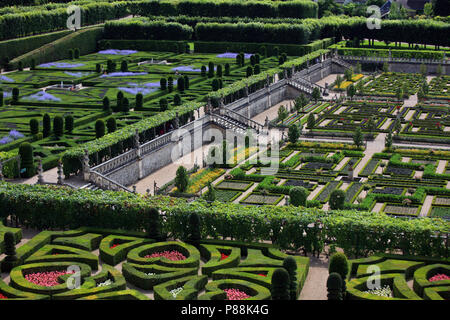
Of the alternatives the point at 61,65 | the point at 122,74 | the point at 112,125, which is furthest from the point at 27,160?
the point at 61,65

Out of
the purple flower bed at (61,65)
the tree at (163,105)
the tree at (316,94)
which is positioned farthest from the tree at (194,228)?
the purple flower bed at (61,65)

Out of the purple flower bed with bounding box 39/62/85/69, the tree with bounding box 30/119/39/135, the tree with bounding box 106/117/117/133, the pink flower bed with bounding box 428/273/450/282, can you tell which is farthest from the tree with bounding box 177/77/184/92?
the pink flower bed with bounding box 428/273/450/282

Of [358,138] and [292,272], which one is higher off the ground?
[358,138]

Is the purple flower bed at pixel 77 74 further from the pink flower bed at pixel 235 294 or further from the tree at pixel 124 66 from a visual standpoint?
the pink flower bed at pixel 235 294

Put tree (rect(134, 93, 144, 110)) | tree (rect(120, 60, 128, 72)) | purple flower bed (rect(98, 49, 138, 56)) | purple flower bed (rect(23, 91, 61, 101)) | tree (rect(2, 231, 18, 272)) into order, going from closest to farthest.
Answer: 1. tree (rect(2, 231, 18, 272))
2. tree (rect(134, 93, 144, 110))
3. purple flower bed (rect(23, 91, 61, 101))
4. tree (rect(120, 60, 128, 72))
5. purple flower bed (rect(98, 49, 138, 56))

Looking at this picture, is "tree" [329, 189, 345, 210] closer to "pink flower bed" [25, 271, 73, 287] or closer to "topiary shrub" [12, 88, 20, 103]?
"pink flower bed" [25, 271, 73, 287]

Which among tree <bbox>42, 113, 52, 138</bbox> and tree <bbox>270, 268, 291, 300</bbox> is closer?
tree <bbox>270, 268, 291, 300</bbox>

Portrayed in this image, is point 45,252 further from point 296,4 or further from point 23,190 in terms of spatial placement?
point 296,4

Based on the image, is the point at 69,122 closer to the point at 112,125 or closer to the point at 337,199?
the point at 112,125
